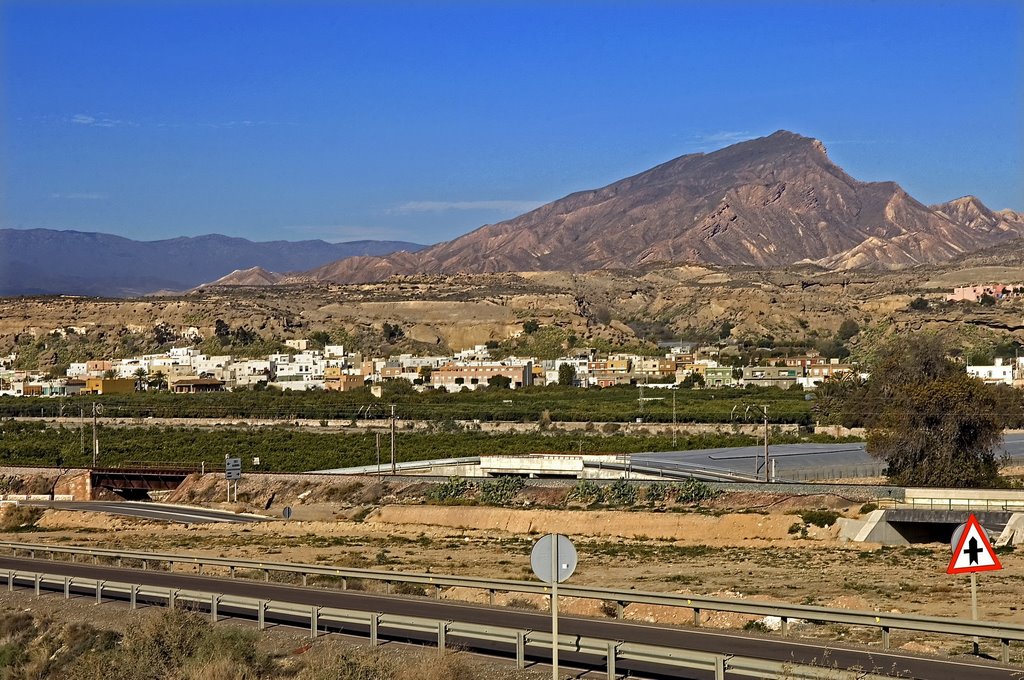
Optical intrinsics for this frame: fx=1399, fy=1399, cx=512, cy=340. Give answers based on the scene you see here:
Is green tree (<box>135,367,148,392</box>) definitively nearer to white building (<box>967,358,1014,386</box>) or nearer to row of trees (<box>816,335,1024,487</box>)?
white building (<box>967,358,1014,386</box>)

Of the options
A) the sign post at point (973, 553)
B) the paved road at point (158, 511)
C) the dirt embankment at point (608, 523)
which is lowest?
the paved road at point (158, 511)

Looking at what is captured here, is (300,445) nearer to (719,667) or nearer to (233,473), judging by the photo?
(233,473)

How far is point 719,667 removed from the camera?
1802 cm

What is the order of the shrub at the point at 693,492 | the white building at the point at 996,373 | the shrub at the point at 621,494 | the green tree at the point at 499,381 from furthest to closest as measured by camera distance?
the green tree at the point at 499,381
the white building at the point at 996,373
the shrub at the point at 621,494
the shrub at the point at 693,492

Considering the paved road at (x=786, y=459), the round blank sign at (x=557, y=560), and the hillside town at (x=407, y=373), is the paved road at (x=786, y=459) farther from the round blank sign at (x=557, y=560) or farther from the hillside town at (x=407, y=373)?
the hillside town at (x=407, y=373)

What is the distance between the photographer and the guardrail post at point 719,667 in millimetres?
17916

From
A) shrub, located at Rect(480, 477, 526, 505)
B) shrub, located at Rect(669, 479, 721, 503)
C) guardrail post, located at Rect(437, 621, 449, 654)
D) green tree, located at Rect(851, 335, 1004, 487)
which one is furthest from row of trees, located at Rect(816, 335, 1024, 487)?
guardrail post, located at Rect(437, 621, 449, 654)

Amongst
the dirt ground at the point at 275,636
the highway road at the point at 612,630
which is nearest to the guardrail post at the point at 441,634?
the dirt ground at the point at 275,636

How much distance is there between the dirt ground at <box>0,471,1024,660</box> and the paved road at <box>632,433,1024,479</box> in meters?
12.8

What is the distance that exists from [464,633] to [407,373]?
145 meters

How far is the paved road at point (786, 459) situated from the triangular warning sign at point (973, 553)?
47.5 m

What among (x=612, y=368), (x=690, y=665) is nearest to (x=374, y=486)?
(x=690, y=665)

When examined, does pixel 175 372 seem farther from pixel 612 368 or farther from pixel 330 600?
pixel 330 600

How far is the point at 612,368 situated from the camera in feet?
547
